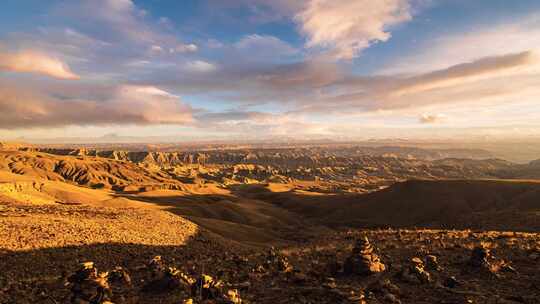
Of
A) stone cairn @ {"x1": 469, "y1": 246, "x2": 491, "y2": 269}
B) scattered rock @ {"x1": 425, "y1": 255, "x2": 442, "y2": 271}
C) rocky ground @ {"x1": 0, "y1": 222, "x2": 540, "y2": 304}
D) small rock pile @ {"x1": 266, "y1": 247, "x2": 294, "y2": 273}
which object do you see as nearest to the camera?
rocky ground @ {"x1": 0, "y1": 222, "x2": 540, "y2": 304}

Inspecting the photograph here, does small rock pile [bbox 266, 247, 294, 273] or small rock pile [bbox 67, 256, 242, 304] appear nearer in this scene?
small rock pile [bbox 67, 256, 242, 304]

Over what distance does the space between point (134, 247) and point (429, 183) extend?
68.0 meters

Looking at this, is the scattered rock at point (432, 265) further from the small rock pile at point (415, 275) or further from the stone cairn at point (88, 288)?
the stone cairn at point (88, 288)

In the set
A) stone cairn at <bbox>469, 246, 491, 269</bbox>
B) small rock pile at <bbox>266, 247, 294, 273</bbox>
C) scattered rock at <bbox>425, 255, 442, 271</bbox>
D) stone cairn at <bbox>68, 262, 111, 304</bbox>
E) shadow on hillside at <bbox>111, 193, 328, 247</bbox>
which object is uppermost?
stone cairn at <bbox>68, 262, 111, 304</bbox>

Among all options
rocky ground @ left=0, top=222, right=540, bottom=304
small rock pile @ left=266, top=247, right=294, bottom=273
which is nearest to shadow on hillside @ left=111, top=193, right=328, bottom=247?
small rock pile @ left=266, top=247, right=294, bottom=273

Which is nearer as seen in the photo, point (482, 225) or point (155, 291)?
point (155, 291)

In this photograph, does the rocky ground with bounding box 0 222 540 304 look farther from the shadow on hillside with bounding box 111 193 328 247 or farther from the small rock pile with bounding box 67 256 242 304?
the shadow on hillside with bounding box 111 193 328 247

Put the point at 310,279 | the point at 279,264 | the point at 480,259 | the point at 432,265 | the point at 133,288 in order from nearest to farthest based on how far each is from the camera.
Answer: the point at 133,288 → the point at 310,279 → the point at 480,259 → the point at 432,265 → the point at 279,264

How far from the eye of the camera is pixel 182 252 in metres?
22.7

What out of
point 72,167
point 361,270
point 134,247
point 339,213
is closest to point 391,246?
point 361,270

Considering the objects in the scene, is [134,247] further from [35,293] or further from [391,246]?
[391,246]

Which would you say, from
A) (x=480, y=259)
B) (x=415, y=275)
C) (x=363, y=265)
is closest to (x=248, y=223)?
(x=363, y=265)

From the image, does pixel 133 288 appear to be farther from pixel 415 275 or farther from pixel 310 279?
pixel 415 275

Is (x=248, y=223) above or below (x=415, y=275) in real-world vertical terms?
below
